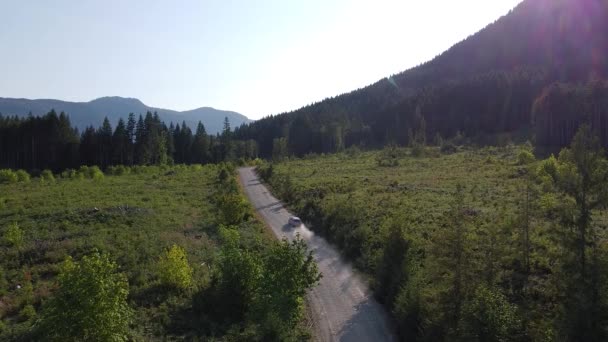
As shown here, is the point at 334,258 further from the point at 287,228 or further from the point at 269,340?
the point at 269,340

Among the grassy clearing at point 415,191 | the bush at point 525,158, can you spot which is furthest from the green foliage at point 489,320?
the bush at point 525,158

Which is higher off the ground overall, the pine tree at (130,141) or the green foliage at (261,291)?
the pine tree at (130,141)

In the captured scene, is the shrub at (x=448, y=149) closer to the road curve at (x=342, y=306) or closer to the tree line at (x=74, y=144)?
the tree line at (x=74, y=144)

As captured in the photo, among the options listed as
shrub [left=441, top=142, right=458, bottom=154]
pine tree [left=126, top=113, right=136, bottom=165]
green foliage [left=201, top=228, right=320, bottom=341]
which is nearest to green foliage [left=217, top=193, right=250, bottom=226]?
green foliage [left=201, top=228, right=320, bottom=341]

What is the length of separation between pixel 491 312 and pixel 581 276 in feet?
9.56

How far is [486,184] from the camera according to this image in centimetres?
4684

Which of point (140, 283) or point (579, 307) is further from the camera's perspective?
point (140, 283)

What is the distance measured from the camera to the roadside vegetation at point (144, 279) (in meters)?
13.8

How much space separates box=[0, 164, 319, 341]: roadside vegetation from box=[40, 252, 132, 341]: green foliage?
30 millimetres

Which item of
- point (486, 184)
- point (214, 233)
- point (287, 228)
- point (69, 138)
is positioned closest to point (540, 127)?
point (486, 184)

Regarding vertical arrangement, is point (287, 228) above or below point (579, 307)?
below

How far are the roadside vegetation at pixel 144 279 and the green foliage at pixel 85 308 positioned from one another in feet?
0.10

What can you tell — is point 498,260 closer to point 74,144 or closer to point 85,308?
point 85,308

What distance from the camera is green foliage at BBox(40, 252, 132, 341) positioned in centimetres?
1346
